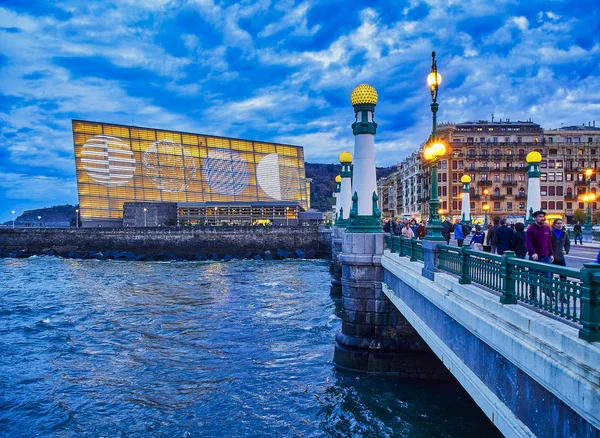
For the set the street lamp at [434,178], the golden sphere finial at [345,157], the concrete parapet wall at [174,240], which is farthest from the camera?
the concrete parapet wall at [174,240]

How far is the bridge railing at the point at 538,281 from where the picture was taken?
4242 millimetres

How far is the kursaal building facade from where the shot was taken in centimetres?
8544

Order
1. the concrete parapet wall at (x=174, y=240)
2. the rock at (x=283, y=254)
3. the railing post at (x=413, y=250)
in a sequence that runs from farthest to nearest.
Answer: the concrete parapet wall at (x=174, y=240)
the rock at (x=283, y=254)
the railing post at (x=413, y=250)

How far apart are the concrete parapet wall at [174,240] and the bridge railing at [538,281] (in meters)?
50.7

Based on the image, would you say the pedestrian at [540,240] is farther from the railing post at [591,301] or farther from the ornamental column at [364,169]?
the ornamental column at [364,169]

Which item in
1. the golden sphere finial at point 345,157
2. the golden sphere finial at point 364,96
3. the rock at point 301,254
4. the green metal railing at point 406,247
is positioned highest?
the golden sphere finial at point 364,96

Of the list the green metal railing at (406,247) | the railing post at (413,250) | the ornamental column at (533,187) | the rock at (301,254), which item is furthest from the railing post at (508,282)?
the rock at (301,254)

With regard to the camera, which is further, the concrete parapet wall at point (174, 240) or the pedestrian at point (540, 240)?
the concrete parapet wall at point (174, 240)

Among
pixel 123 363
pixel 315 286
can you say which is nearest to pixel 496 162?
pixel 315 286

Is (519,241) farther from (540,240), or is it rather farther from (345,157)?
(345,157)

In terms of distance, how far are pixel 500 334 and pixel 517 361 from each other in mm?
463

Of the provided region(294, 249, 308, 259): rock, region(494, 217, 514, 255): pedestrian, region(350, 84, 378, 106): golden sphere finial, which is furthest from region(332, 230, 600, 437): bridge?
region(294, 249, 308, 259): rock

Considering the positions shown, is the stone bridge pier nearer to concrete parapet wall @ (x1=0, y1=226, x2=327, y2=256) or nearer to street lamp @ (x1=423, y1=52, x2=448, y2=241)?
street lamp @ (x1=423, y1=52, x2=448, y2=241)

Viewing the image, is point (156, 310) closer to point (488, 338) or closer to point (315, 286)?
point (315, 286)
